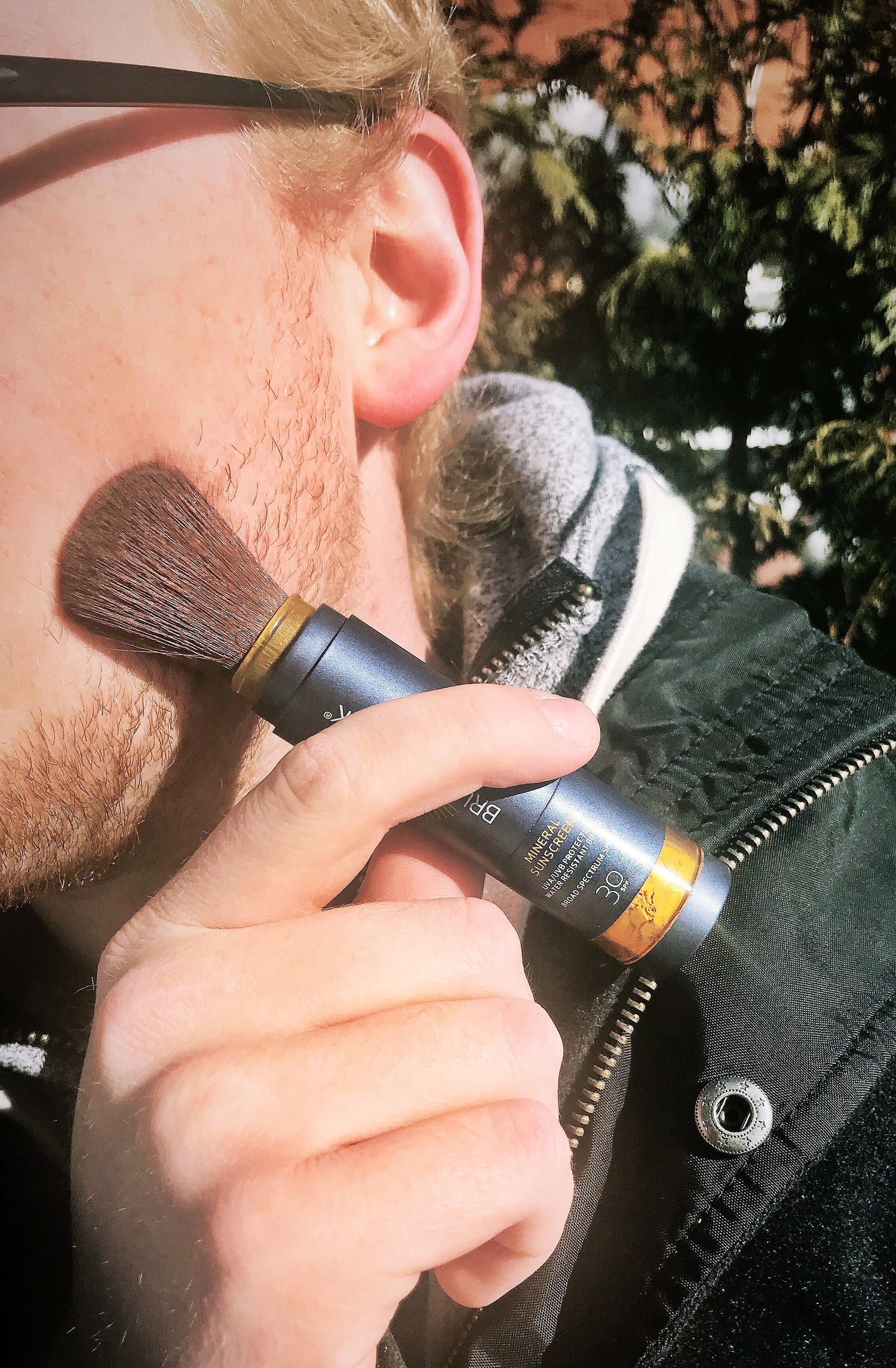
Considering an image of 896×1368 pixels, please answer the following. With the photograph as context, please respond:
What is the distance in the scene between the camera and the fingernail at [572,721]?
2.93 ft

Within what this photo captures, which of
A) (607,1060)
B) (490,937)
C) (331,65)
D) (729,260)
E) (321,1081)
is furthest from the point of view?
(729,260)

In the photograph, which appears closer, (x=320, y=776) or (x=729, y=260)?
(x=320, y=776)

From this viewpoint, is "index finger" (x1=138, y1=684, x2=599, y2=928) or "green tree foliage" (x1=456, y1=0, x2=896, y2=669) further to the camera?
"green tree foliage" (x1=456, y1=0, x2=896, y2=669)

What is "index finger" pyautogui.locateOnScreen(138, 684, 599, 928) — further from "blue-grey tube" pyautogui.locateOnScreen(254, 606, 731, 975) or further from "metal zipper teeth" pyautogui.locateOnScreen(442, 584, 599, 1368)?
"metal zipper teeth" pyautogui.locateOnScreen(442, 584, 599, 1368)

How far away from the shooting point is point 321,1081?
0.73 m

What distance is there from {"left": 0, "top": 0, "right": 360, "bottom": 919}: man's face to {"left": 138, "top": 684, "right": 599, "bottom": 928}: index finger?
0.84ft

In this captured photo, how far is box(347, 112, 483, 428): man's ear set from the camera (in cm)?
125

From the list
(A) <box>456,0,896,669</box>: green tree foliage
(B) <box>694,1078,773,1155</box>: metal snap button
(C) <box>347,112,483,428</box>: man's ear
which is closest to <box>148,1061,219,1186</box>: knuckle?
(B) <box>694,1078,773,1155</box>: metal snap button

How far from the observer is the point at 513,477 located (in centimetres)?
152

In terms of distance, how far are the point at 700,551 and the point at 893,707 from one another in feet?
3.04

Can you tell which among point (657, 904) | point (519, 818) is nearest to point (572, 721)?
point (519, 818)

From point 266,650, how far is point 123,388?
0.38 metres

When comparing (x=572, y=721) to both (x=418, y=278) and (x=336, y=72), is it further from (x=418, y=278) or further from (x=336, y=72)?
(x=336, y=72)

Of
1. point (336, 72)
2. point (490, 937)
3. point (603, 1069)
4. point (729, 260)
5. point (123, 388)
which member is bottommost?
point (603, 1069)
